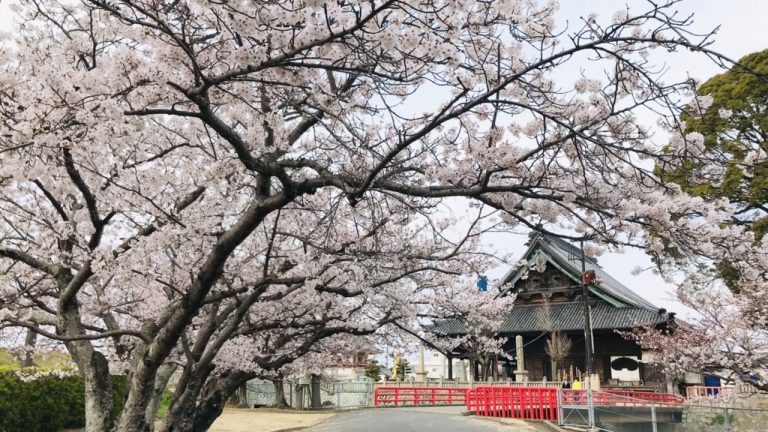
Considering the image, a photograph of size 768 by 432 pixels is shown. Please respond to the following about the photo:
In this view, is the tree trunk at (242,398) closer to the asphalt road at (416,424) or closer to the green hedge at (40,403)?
the asphalt road at (416,424)

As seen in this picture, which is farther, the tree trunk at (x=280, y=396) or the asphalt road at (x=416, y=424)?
the tree trunk at (x=280, y=396)

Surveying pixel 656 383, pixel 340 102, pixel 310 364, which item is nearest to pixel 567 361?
pixel 656 383

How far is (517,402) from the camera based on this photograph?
699 inches

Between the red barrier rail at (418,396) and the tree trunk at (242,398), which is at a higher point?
the red barrier rail at (418,396)

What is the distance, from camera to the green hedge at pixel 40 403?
13039 millimetres

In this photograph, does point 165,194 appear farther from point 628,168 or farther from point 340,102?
point 628,168

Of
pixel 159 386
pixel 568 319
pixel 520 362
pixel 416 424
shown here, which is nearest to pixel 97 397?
pixel 159 386

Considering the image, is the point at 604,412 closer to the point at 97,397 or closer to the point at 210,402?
the point at 210,402

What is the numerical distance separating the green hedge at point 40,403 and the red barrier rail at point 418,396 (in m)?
13.4

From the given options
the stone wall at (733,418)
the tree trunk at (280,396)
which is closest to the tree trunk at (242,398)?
the tree trunk at (280,396)

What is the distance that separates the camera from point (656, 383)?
83.8 ft

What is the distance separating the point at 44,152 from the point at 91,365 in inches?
126

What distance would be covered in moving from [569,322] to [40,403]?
74.2 ft

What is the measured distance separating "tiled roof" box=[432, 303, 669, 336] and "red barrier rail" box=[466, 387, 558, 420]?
674 cm
